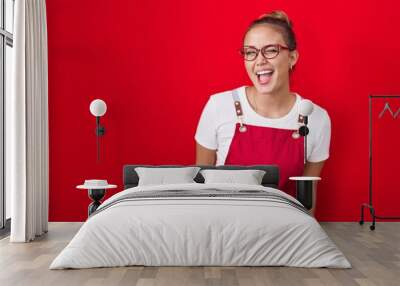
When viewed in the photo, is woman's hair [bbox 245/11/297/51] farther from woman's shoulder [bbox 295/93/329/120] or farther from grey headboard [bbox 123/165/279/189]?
grey headboard [bbox 123/165/279/189]

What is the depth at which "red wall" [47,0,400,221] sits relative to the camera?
7.22 m

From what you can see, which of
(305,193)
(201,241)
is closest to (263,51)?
(305,193)

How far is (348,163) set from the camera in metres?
7.23

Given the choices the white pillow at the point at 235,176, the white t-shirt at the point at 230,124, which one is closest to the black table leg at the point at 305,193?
the white t-shirt at the point at 230,124

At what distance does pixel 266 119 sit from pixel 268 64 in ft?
2.17

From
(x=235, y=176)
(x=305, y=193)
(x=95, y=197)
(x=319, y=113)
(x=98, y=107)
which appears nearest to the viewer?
(x=235, y=176)

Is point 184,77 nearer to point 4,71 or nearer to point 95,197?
point 95,197

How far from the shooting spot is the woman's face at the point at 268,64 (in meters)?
7.09

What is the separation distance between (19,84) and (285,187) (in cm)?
328

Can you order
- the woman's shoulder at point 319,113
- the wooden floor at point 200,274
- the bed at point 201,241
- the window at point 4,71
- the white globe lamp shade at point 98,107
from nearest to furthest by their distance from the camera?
the wooden floor at point 200,274
the bed at point 201,241
the window at point 4,71
the white globe lamp shade at point 98,107
the woman's shoulder at point 319,113

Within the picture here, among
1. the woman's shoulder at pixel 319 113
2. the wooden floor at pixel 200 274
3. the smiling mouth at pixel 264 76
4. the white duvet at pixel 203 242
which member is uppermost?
the smiling mouth at pixel 264 76

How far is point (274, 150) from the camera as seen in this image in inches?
279

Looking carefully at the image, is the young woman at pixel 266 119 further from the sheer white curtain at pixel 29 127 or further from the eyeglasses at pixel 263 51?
the sheer white curtain at pixel 29 127

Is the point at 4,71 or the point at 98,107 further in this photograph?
the point at 98,107
